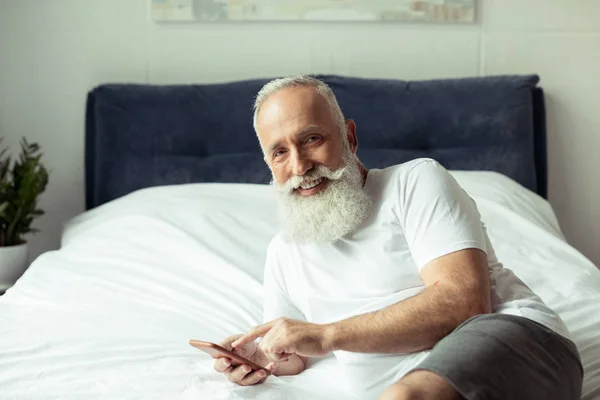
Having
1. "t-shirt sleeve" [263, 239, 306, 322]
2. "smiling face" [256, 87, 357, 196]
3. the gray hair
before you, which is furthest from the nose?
"t-shirt sleeve" [263, 239, 306, 322]

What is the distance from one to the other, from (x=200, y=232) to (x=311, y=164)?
90 centimetres

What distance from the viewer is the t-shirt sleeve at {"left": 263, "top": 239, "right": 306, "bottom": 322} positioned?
1899 mm

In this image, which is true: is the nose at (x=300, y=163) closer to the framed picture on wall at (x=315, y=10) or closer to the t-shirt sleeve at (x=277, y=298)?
the t-shirt sleeve at (x=277, y=298)

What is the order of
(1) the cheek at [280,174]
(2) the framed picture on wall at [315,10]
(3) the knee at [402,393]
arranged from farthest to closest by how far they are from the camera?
(2) the framed picture on wall at [315,10] < (1) the cheek at [280,174] < (3) the knee at [402,393]

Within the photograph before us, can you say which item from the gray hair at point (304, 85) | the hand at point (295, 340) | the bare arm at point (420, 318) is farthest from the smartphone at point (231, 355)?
the gray hair at point (304, 85)

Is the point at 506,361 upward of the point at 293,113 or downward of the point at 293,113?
Answer: downward

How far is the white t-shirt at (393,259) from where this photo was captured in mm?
1612

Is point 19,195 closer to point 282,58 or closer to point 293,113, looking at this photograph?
point 282,58

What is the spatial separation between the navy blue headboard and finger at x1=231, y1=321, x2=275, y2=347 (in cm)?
142

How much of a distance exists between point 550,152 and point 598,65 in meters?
0.38

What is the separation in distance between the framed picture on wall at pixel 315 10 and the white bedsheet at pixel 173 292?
71cm

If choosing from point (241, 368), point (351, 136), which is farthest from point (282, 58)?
point (241, 368)

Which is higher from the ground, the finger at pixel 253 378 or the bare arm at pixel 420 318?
the bare arm at pixel 420 318

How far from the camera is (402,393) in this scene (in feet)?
4.14
